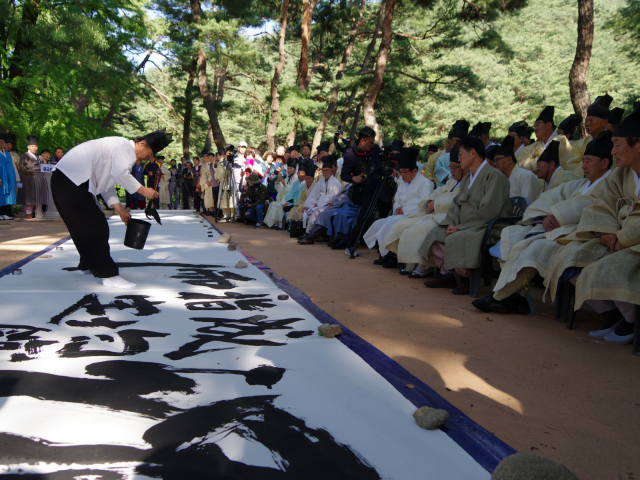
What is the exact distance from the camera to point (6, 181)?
10.3m

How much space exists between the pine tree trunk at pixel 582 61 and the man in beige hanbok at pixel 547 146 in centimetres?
291

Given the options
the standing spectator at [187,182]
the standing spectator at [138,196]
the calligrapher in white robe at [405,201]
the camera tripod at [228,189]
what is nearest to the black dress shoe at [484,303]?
the calligrapher in white robe at [405,201]

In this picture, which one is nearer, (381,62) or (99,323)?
(99,323)

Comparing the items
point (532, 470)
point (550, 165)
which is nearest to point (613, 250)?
point (550, 165)

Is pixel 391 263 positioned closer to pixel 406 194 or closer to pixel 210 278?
pixel 406 194

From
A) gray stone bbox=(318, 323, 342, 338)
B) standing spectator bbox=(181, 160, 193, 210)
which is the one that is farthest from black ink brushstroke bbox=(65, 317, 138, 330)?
standing spectator bbox=(181, 160, 193, 210)

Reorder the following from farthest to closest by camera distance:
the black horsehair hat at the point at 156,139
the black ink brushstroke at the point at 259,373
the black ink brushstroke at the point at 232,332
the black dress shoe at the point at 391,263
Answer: the black dress shoe at the point at 391,263
the black horsehair hat at the point at 156,139
the black ink brushstroke at the point at 232,332
the black ink brushstroke at the point at 259,373

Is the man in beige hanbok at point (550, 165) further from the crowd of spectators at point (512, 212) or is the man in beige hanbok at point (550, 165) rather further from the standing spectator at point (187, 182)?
the standing spectator at point (187, 182)


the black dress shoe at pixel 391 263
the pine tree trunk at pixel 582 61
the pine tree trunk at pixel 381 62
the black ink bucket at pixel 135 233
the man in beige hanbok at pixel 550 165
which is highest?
the pine tree trunk at pixel 381 62

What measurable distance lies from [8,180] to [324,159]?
668cm

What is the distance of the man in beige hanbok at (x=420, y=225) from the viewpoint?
15.9 feet

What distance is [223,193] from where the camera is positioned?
40.3ft

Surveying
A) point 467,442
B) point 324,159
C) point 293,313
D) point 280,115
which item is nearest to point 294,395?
point 467,442

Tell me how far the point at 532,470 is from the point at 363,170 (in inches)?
223
